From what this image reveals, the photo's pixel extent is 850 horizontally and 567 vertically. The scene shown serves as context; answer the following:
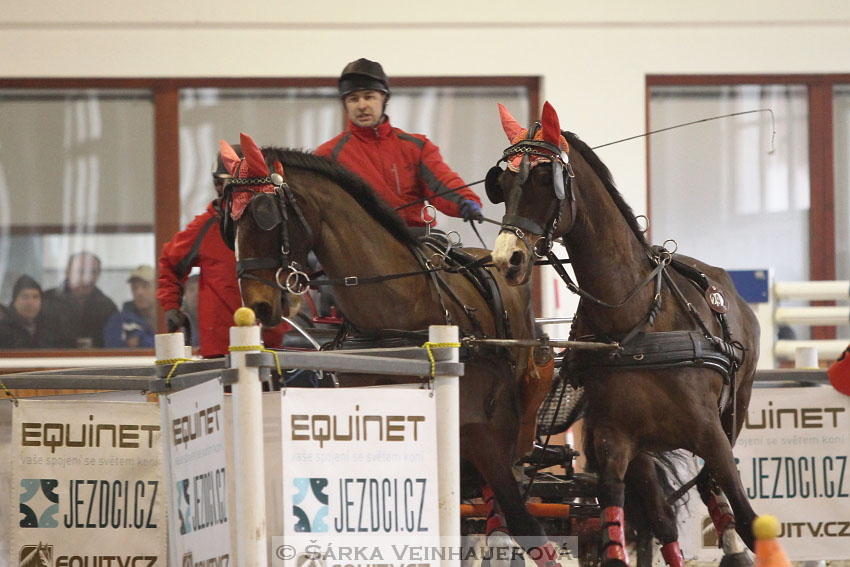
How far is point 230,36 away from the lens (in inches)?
317

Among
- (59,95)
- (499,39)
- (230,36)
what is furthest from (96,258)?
(499,39)

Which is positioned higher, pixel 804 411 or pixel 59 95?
pixel 59 95

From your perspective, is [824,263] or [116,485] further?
[824,263]

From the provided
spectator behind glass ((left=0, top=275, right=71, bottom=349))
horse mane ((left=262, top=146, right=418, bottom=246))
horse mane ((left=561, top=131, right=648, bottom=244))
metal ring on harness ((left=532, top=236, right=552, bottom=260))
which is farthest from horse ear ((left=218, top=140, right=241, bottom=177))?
spectator behind glass ((left=0, top=275, right=71, bottom=349))

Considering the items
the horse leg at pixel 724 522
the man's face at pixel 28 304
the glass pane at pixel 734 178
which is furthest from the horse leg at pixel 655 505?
the man's face at pixel 28 304

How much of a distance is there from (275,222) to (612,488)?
1437 millimetres

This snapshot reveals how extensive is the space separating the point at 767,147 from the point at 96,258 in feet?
15.4

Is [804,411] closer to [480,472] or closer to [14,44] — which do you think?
[480,472]

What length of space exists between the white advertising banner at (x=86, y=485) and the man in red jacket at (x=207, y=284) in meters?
1.23

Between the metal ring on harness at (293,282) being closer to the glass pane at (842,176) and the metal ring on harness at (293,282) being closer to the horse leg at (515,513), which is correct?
the horse leg at (515,513)

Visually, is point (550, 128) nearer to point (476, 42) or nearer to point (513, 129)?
point (513, 129)

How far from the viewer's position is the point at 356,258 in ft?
13.8

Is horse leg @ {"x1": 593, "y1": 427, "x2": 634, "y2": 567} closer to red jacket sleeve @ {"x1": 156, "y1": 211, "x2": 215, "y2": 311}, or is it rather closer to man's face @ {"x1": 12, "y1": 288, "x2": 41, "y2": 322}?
red jacket sleeve @ {"x1": 156, "y1": 211, "x2": 215, "y2": 311}

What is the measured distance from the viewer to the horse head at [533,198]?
397 cm
